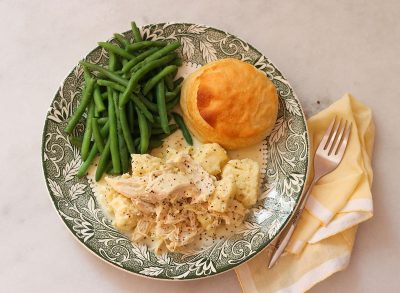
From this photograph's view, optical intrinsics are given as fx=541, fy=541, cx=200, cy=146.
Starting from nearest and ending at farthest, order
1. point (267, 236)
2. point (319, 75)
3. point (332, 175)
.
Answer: point (267, 236) < point (332, 175) < point (319, 75)

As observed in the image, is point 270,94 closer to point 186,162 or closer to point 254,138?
point 254,138

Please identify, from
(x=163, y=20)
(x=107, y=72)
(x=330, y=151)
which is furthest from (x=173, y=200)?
(x=163, y=20)

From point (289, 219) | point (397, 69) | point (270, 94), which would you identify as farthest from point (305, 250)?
point (397, 69)

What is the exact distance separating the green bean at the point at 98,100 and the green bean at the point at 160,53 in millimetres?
213

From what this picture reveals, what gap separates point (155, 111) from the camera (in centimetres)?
280

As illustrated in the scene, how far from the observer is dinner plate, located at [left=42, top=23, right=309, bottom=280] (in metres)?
2.61

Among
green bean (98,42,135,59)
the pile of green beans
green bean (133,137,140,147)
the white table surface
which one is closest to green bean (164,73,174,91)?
the pile of green beans

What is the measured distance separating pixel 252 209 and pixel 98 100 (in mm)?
961

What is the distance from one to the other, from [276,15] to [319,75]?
0.45 metres

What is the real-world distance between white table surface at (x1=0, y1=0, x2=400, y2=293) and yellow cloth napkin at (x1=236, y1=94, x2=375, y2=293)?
134 mm

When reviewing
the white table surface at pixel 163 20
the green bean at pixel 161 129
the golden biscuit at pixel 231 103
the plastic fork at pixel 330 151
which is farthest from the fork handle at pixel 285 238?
the green bean at pixel 161 129

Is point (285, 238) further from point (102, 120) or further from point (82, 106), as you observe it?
point (82, 106)

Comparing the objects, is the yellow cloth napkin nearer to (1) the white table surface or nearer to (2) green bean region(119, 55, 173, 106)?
(1) the white table surface

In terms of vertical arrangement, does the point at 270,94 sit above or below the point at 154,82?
below
